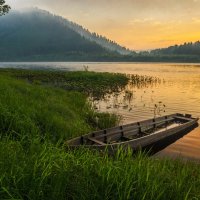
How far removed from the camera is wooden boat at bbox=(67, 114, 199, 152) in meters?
15.3

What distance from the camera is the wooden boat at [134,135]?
15.3 m

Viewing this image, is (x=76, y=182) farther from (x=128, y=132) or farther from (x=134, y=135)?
(x=134, y=135)

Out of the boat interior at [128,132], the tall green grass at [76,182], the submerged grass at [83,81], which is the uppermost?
the tall green grass at [76,182]

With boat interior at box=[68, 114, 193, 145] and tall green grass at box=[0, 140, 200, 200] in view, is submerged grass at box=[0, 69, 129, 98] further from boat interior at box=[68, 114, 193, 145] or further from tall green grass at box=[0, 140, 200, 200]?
tall green grass at box=[0, 140, 200, 200]

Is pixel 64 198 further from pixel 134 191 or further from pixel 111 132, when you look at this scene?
pixel 111 132

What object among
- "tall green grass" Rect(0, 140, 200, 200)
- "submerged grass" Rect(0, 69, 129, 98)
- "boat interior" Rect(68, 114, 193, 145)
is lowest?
"boat interior" Rect(68, 114, 193, 145)

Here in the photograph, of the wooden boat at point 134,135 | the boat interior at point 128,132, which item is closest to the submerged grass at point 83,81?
the boat interior at point 128,132

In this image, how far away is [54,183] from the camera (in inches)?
278

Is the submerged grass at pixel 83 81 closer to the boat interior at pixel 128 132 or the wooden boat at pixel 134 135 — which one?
the boat interior at pixel 128 132

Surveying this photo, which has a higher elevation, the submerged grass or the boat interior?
the submerged grass

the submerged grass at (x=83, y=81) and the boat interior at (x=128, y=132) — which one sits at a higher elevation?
the submerged grass at (x=83, y=81)

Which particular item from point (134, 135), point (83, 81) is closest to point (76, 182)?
point (134, 135)

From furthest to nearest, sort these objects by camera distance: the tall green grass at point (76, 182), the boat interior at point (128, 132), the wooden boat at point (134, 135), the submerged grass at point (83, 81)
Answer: the submerged grass at point (83, 81)
the boat interior at point (128, 132)
the wooden boat at point (134, 135)
the tall green grass at point (76, 182)

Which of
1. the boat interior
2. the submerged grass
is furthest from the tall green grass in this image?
the submerged grass
